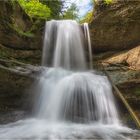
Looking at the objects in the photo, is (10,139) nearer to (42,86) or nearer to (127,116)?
(42,86)

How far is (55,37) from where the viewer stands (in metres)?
12.6

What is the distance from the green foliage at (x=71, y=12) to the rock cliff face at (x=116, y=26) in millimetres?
5561

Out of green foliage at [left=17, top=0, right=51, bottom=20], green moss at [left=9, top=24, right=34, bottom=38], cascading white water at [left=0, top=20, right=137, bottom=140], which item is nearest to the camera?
cascading white water at [left=0, top=20, right=137, bottom=140]

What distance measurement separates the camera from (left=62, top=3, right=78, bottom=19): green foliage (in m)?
17.7

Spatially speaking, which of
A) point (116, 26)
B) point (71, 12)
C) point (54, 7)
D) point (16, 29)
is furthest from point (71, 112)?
point (71, 12)

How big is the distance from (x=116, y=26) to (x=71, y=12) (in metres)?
6.59

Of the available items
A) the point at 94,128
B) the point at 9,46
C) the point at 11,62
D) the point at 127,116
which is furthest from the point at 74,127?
the point at 9,46

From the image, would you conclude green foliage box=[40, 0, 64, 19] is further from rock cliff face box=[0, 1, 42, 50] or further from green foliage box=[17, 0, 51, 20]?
rock cliff face box=[0, 1, 42, 50]

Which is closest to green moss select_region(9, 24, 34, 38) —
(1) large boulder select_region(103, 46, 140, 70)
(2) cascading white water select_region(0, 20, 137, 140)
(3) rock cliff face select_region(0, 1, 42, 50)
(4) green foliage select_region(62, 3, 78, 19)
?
(3) rock cliff face select_region(0, 1, 42, 50)

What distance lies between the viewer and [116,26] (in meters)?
12.0

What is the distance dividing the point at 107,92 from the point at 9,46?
4.48 metres

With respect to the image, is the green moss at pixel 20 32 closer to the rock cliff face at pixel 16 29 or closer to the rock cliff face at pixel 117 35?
the rock cliff face at pixel 16 29

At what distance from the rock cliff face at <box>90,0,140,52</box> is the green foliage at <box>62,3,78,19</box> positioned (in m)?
5.56

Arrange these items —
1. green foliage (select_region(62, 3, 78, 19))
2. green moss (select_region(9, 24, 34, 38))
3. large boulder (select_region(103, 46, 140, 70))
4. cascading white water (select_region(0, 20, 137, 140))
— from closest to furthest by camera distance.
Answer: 1. cascading white water (select_region(0, 20, 137, 140))
2. green moss (select_region(9, 24, 34, 38))
3. large boulder (select_region(103, 46, 140, 70))
4. green foliage (select_region(62, 3, 78, 19))
